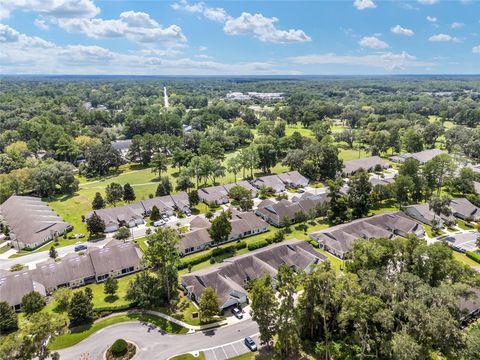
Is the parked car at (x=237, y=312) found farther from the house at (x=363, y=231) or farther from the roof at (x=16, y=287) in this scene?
the roof at (x=16, y=287)

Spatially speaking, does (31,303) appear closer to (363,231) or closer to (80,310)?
(80,310)

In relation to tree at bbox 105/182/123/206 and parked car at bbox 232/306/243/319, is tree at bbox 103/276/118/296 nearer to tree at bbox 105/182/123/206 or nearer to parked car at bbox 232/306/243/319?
parked car at bbox 232/306/243/319

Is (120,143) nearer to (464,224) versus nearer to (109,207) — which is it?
(109,207)

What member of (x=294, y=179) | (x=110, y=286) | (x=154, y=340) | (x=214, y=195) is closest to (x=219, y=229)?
(x=110, y=286)

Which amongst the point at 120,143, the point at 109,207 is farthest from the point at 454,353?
the point at 120,143

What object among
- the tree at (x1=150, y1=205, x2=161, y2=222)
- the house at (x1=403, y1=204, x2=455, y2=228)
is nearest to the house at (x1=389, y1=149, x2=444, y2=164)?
the house at (x1=403, y1=204, x2=455, y2=228)
